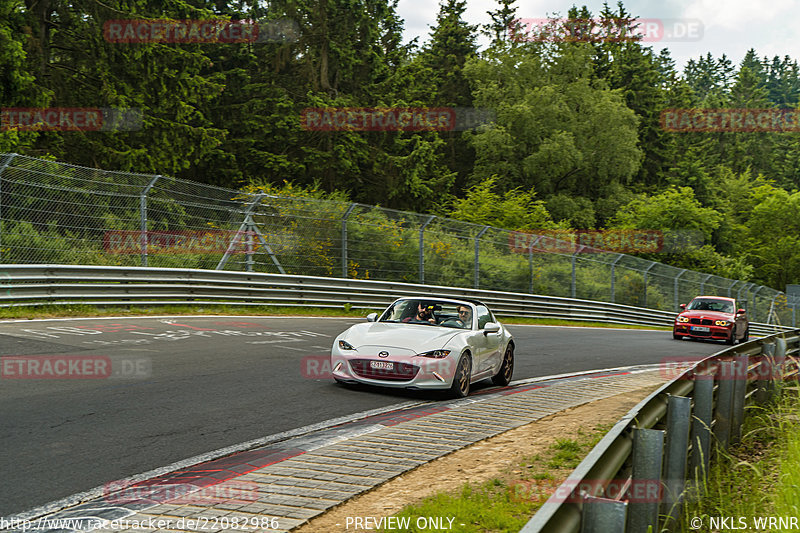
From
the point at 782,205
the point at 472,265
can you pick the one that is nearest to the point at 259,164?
the point at 472,265

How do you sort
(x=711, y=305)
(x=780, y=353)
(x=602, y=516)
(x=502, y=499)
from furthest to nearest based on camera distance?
(x=711, y=305) < (x=780, y=353) < (x=502, y=499) < (x=602, y=516)

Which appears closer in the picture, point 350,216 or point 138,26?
point 350,216

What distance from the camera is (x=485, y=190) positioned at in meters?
48.1

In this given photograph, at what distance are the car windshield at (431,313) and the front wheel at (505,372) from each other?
112cm

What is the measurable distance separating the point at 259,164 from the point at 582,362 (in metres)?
33.3

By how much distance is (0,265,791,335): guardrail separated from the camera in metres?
15.5

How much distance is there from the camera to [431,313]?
11.0 metres

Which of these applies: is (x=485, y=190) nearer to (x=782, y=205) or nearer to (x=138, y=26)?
(x=138, y=26)

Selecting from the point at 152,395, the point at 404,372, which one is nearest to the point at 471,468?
the point at 404,372

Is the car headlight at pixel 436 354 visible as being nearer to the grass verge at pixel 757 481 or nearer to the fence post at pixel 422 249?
the grass verge at pixel 757 481

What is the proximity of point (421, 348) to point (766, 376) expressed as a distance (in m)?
4.36

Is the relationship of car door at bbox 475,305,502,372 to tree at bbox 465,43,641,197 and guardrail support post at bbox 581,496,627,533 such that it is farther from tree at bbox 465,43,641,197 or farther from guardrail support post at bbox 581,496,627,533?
tree at bbox 465,43,641,197

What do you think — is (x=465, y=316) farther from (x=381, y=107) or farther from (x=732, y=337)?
(x=381, y=107)

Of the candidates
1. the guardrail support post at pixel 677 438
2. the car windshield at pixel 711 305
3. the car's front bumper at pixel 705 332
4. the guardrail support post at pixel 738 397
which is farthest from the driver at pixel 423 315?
the car windshield at pixel 711 305
